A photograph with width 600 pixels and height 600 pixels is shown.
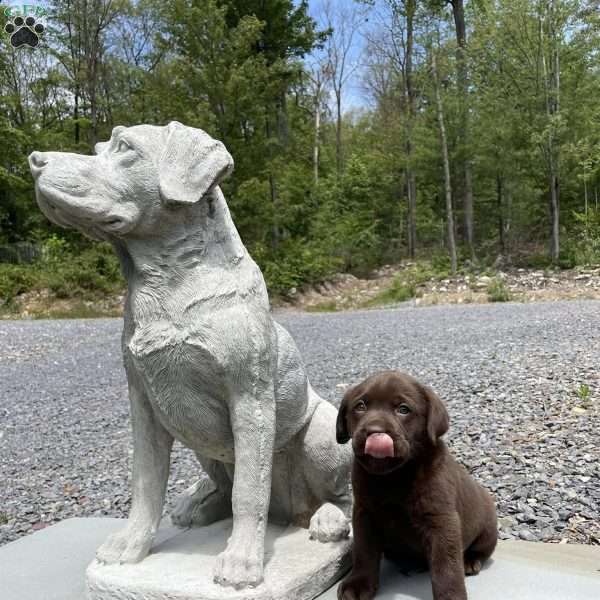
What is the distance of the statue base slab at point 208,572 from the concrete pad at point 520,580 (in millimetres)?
106

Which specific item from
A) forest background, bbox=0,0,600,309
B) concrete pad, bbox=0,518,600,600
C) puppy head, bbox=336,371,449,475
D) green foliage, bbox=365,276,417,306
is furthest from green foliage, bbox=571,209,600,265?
puppy head, bbox=336,371,449,475

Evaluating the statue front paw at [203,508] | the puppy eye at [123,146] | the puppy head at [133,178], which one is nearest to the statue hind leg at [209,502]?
the statue front paw at [203,508]

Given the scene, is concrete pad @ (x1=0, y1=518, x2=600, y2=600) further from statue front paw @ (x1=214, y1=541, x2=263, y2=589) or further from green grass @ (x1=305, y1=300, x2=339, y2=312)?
green grass @ (x1=305, y1=300, x2=339, y2=312)

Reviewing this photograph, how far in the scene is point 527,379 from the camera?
20.2ft

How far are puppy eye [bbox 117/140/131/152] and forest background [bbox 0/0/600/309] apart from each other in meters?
15.0

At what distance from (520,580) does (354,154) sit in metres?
25.8

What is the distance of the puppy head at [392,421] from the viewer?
1.83 m

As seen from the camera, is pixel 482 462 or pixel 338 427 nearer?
pixel 338 427

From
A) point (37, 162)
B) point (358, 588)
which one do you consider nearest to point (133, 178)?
point (37, 162)

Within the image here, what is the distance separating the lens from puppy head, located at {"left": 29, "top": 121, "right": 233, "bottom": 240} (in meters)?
1.96

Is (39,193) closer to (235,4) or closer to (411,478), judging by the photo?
(411,478)

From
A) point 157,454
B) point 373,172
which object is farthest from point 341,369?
point 373,172

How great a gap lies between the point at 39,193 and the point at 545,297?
14943 mm

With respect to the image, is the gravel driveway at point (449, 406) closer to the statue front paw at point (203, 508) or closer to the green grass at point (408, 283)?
the statue front paw at point (203, 508)
